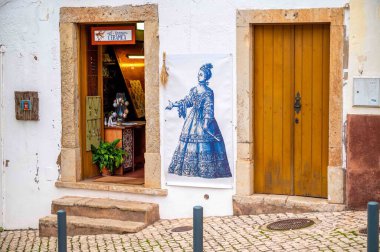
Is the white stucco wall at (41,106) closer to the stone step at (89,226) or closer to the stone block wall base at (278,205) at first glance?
the stone block wall base at (278,205)

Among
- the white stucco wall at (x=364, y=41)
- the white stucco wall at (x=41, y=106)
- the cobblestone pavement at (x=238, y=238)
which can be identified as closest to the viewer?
the cobblestone pavement at (x=238, y=238)

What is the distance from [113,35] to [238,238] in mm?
4178

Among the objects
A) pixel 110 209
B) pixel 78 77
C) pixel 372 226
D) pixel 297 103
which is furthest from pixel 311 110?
pixel 372 226

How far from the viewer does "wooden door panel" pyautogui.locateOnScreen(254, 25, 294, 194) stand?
1012 centimetres

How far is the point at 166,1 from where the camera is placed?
10.6m

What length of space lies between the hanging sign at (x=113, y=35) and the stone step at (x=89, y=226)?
2.83 metres

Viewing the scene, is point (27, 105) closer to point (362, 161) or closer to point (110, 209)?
point (110, 209)

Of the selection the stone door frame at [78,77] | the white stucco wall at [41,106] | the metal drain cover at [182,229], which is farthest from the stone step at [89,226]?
the stone door frame at [78,77]

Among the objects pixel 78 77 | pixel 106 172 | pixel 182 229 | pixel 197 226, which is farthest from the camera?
pixel 106 172

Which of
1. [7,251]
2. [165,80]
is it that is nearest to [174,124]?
[165,80]

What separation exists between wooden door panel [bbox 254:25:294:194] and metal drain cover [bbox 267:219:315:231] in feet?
2.91

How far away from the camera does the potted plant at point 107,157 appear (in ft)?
38.7

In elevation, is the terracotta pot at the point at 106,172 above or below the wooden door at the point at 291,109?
below

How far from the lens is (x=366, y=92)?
944 centimetres
